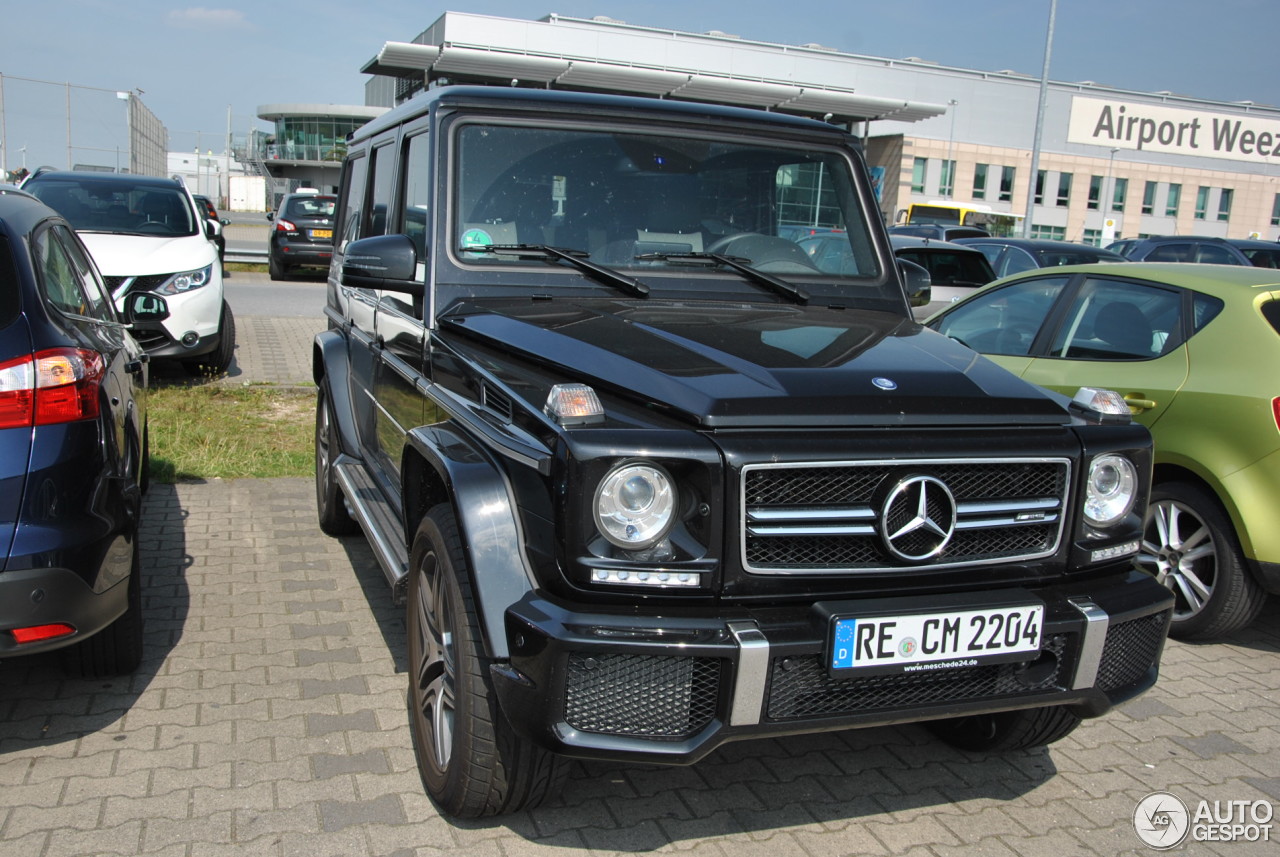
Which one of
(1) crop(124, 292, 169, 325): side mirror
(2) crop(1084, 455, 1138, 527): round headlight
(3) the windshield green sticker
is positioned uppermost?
(3) the windshield green sticker

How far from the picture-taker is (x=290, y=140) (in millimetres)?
73812

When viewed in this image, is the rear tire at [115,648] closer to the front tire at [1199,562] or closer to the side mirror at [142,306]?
the side mirror at [142,306]

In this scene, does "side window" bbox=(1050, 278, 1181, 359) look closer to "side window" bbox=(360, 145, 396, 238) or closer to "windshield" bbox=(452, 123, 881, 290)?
"windshield" bbox=(452, 123, 881, 290)

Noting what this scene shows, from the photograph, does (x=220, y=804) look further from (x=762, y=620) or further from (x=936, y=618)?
(x=936, y=618)

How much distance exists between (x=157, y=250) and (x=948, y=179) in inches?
2319

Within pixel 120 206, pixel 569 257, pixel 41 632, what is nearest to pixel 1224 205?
pixel 120 206

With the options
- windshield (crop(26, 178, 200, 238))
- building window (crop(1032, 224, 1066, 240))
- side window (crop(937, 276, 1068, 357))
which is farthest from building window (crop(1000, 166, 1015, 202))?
side window (crop(937, 276, 1068, 357))

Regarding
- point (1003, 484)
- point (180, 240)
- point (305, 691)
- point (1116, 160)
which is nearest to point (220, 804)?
point (305, 691)

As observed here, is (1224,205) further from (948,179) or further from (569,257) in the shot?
(569,257)

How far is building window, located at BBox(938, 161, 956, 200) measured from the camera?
62156mm

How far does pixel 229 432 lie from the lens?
7.75m

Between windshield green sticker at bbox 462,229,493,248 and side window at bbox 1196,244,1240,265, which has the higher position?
side window at bbox 1196,244,1240,265

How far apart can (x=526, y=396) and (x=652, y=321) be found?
0.67m

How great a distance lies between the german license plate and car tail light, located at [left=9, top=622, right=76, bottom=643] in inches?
85.3
